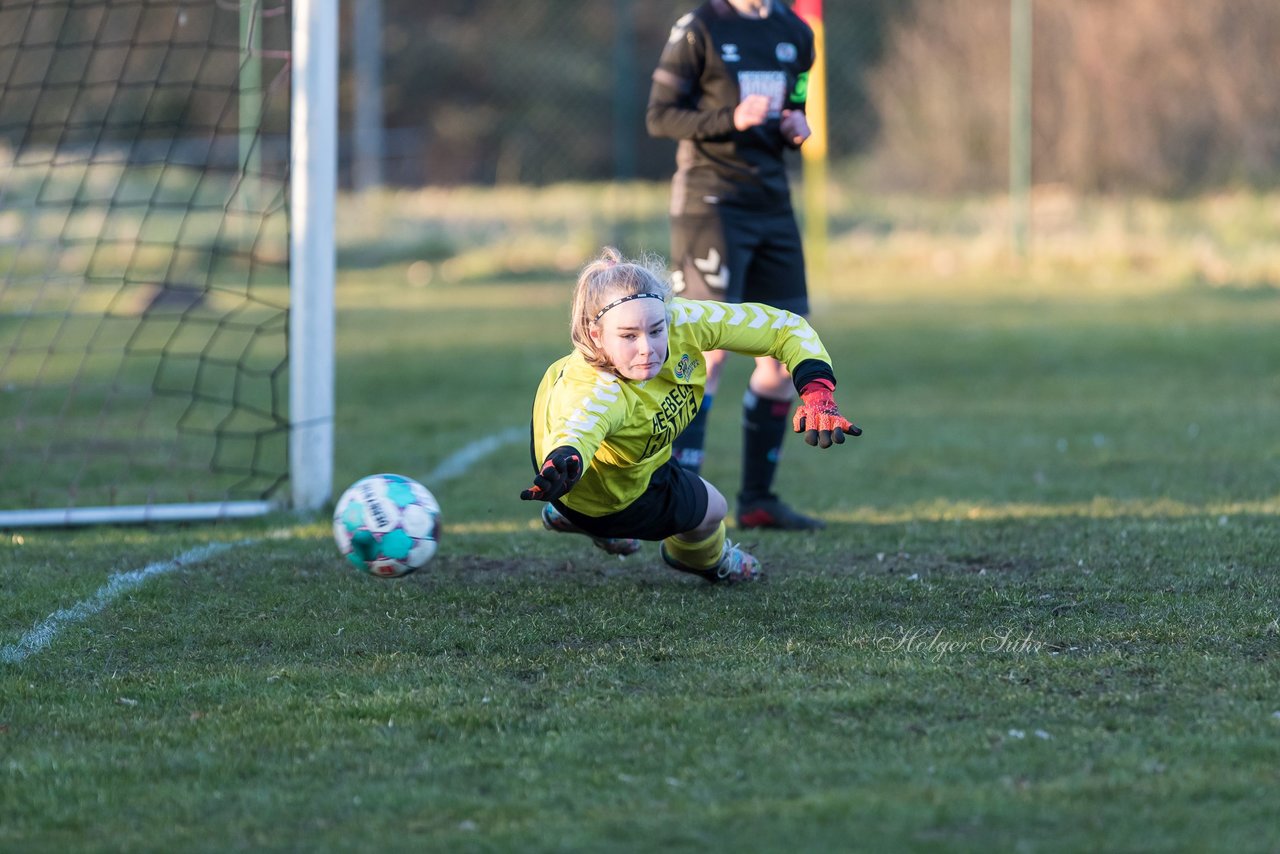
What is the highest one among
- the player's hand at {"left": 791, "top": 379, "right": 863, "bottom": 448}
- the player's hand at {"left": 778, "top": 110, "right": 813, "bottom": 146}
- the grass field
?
the player's hand at {"left": 778, "top": 110, "right": 813, "bottom": 146}

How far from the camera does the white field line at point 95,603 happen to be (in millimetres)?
4504

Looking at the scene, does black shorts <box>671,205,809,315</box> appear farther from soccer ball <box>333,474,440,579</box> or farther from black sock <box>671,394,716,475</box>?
soccer ball <box>333,474,440,579</box>

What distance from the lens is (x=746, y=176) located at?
6.23 metres

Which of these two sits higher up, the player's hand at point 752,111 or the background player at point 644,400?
the player's hand at point 752,111

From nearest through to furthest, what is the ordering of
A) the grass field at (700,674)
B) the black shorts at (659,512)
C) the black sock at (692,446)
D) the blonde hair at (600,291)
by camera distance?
1. the grass field at (700,674)
2. the blonde hair at (600,291)
3. the black shorts at (659,512)
4. the black sock at (692,446)

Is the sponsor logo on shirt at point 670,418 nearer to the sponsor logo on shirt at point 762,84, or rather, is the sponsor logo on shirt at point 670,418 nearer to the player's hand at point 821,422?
the player's hand at point 821,422

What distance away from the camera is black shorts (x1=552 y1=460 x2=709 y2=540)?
15.5 feet

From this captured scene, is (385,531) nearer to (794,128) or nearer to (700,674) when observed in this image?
(700,674)

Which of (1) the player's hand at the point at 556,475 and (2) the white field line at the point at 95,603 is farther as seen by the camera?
(2) the white field line at the point at 95,603

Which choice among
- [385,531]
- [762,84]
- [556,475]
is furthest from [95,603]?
[762,84]

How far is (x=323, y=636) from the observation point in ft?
15.1

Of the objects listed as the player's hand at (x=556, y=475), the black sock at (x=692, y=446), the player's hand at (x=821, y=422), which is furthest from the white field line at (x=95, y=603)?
the player's hand at (x=821, y=422)

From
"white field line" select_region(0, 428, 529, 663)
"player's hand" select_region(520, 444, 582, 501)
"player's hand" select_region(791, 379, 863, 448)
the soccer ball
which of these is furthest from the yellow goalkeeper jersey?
"white field line" select_region(0, 428, 529, 663)

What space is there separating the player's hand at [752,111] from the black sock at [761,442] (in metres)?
1.14
